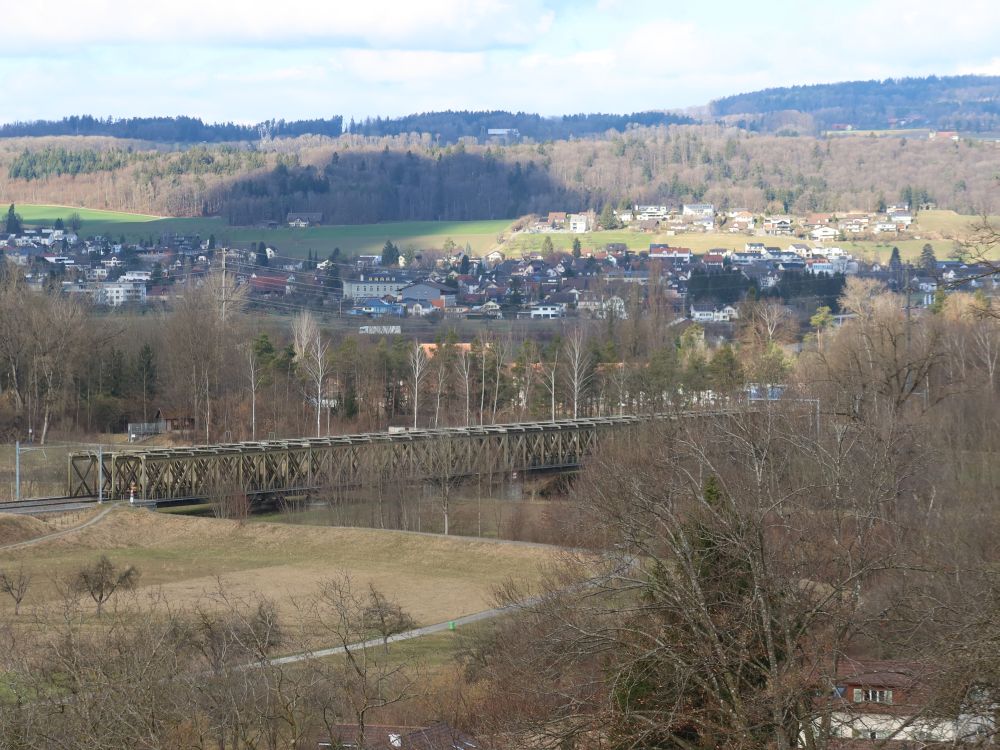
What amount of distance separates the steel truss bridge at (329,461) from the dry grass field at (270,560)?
4794mm

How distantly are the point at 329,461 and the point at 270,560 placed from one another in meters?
14.1

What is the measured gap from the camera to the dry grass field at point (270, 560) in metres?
38.2

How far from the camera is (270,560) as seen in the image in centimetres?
4444

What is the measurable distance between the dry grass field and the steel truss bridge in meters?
4.79

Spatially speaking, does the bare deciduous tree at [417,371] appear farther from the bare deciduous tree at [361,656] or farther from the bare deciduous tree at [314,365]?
the bare deciduous tree at [361,656]

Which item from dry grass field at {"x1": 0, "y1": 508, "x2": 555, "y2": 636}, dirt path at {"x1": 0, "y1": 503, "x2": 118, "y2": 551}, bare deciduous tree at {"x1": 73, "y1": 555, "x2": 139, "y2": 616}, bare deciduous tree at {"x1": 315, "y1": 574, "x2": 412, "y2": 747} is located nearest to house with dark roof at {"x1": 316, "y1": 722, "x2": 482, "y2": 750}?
bare deciduous tree at {"x1": 315, "y1": 574, "x2": 412, "y2": 747}

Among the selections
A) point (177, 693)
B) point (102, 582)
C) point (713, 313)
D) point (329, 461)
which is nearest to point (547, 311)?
point (713, 313)

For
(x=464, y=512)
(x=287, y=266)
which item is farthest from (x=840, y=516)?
(x=287, y=266)

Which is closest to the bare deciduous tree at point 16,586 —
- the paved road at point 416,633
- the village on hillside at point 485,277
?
the paved road at point 416,633

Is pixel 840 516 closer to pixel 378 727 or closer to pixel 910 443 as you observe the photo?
pixel 378 727

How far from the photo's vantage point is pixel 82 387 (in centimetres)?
8000

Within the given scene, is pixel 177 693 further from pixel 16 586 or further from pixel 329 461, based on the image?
pixel 329 461

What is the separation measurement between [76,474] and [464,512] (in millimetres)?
14548

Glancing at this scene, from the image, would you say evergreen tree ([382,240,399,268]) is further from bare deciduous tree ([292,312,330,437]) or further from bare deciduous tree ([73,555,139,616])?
bare deciduous tree ([73,555,139,616])
